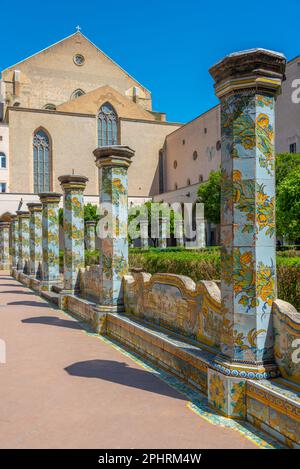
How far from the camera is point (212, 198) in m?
26.8

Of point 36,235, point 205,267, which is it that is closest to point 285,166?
point 36,235

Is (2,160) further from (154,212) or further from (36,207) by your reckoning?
(36,207)

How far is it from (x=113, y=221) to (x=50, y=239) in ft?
22.3

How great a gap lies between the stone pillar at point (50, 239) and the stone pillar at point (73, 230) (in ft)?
10.4

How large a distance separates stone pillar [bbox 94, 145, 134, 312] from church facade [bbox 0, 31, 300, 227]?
24.8 metres

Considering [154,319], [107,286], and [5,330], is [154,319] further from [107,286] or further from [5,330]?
[5,330]

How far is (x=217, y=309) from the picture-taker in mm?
5148

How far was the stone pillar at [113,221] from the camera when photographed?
343 inches

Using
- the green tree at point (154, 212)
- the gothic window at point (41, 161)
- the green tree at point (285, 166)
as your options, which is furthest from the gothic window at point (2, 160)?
the green tree at point (285, 166)

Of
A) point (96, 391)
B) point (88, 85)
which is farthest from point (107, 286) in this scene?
point (88, 85)

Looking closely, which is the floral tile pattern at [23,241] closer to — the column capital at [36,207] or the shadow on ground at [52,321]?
the column capital at [36,207]

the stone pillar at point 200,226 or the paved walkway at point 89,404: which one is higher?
the stone pillar at point 200,226

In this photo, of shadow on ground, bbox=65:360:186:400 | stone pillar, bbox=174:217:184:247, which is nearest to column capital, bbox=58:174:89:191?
shadow on ground, bbox=65:360:186:400

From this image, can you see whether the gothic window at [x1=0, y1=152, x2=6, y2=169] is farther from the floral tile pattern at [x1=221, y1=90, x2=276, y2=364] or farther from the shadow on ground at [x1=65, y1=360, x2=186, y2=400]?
the floral tile pattern at [x1=221, y1=90, x2=276, y2=364]
